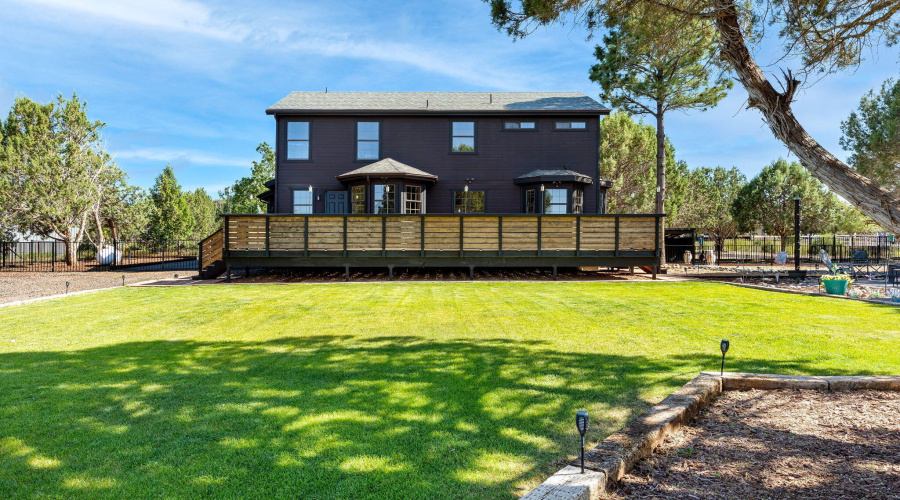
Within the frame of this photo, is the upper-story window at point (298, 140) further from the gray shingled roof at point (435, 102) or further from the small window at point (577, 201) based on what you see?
the small window at point (577, 201)

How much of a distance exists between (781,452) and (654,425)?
853 mm

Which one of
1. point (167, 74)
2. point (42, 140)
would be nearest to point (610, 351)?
point (167, 74)

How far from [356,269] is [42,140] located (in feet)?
69.0

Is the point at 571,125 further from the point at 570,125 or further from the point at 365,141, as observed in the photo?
the point at 365,141

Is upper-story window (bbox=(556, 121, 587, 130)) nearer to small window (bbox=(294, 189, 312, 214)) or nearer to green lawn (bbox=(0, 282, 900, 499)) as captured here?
small window (bbox=(294, 189, 312, 214))

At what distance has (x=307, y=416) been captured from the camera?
140 inches

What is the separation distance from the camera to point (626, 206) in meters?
36.8

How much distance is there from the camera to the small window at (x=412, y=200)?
18889mm

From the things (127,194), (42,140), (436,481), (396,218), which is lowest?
(436,481)

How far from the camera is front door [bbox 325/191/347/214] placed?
19984 mm

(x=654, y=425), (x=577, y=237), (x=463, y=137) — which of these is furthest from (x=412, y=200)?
(x=654, y=425)

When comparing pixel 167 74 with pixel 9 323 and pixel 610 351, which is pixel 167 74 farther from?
pixel 610 351

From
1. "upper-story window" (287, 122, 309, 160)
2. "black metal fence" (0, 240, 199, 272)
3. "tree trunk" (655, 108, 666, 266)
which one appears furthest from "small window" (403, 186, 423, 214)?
"tree trunk" (655, 108, 666, 266)

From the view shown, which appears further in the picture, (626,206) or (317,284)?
(626,206)
